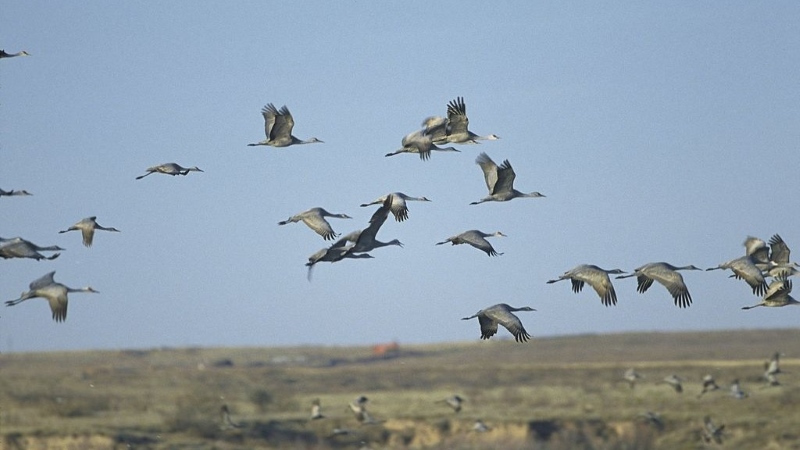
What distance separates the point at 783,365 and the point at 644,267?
5873 cm

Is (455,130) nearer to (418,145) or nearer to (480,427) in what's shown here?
(418,145)

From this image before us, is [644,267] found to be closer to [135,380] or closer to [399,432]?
[399,432]

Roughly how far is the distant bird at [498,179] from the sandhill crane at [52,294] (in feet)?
25.9

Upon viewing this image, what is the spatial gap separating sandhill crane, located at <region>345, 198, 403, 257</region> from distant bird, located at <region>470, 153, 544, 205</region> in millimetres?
2606

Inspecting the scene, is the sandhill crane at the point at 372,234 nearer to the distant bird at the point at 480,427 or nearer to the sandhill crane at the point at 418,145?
the sandhill crane at the point at 418,145

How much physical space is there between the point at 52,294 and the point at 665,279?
1041 centimetres

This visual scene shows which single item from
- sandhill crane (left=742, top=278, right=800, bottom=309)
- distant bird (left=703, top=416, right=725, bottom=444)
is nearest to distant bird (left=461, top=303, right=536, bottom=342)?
sandhill crane (left=742, top=278, right=800, bottom=309)

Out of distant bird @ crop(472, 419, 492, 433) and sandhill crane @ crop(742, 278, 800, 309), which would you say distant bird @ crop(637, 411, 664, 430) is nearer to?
distant bird @ crop(472, 419, 492, 433)

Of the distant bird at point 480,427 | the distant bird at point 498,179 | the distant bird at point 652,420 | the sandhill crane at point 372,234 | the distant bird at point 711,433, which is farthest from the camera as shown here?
the distant bird at point 480,427

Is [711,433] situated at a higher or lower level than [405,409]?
lower

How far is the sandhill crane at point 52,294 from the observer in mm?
23234

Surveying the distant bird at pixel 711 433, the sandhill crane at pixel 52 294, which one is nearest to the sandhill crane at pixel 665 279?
the sandhill crane at pixel 52 294

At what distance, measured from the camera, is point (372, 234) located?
23516mm

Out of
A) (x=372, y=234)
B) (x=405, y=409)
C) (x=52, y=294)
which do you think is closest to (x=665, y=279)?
(x=372, y=234)
